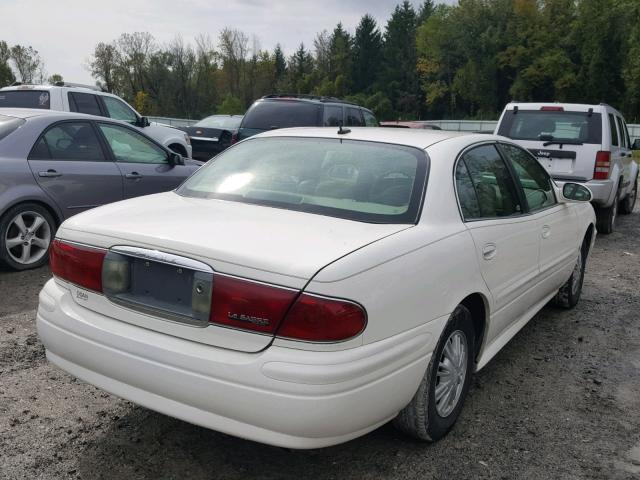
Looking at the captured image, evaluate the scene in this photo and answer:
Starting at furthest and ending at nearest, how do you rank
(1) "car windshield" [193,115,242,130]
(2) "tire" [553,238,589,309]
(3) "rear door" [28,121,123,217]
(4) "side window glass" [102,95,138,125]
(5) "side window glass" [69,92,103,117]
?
(1) "car windshield" [193,115,242,130]
(4) "side window glass" [102,95,138,125]
(5) "side window glass" [69,92,103,117]
(3) "rear door" [28,121,123,217]
(2) "tire" [553,238,589,309]

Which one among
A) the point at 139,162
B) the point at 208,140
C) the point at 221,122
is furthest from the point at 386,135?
the point at 221,122

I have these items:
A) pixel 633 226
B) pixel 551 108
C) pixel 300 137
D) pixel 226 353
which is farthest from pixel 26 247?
pixel 633 226

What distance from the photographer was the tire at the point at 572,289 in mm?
5348

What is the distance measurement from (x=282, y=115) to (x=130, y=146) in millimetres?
3866

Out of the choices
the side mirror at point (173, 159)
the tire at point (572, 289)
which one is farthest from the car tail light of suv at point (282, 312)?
the side mirror at point (173, 159)

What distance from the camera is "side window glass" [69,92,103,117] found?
34.7ft

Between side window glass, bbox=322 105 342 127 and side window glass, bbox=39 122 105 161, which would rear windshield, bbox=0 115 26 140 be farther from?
side window glass, bbox=322 105 342 127

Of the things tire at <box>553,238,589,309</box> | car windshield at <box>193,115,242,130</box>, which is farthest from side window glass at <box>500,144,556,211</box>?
car windshield at <box>193,115,242,130</box>

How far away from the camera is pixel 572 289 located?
5402mm

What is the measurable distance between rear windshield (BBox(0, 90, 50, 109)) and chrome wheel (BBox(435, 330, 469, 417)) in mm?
9264

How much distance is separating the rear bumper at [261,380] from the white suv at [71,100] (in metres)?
7.81

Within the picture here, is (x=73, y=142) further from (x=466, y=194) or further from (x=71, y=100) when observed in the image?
(x=71, y=100)

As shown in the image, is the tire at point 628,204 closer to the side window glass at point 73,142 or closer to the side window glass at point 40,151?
the side window glass at point 73,142

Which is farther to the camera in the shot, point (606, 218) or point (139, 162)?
point (606, 218)
